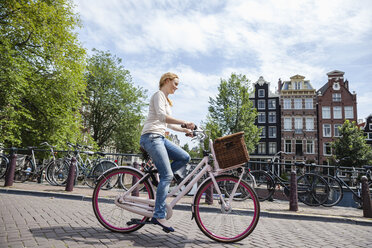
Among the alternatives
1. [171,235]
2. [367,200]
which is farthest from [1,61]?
[367,200]

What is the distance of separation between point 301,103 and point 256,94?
21.8 feet

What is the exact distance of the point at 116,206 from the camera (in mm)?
3012

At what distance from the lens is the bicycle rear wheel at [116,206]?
297 centimetres

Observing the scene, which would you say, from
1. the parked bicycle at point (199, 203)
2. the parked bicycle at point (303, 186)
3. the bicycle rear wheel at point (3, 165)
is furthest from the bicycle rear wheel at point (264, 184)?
the bicycle rear wheel at point (3, 165)

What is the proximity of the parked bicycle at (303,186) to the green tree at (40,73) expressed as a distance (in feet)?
37.8

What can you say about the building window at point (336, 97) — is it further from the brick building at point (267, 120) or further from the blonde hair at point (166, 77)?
the blonde hair at point (166, 77)

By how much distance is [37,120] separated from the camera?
47.1 feet

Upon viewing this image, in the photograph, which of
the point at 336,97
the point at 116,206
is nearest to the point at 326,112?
the point at 336,97

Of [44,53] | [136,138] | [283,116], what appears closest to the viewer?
[44,53]

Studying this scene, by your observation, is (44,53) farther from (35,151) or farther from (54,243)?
(54,243)

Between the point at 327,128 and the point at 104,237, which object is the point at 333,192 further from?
the point at 327,128

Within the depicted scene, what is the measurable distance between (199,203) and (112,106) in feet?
79.6

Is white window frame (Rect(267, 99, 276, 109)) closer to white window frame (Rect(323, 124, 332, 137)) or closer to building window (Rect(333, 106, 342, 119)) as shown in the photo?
white window frame (Rect(323, 124, 332, 137))

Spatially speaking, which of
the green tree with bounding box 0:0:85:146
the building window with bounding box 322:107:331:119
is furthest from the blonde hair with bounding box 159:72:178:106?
the building window with bounding box 322:107:331:119
